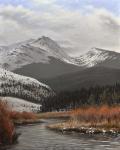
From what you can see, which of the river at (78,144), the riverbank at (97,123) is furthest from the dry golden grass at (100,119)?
the river at (78,144)

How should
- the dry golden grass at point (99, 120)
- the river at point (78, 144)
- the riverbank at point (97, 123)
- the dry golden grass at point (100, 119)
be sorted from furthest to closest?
the dry golden grass at point (100, 119)
the dry golden grass at point (99, 120)
the riverbank at point (97, 123)
the river at point (78, 144)

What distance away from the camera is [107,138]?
234ft

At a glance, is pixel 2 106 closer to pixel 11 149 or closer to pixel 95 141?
pixel 11 149

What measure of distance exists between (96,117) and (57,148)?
112ft

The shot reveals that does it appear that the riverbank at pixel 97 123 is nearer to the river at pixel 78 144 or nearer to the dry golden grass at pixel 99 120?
the dry golden grass at pixel 99 120

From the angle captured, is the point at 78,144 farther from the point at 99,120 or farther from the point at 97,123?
the point at 99,120

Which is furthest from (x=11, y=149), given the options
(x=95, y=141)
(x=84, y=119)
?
(x=84, y=119)

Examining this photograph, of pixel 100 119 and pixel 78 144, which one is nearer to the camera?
pixel 78 144

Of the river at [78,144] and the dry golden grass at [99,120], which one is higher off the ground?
the dry golden grass at [99,120]

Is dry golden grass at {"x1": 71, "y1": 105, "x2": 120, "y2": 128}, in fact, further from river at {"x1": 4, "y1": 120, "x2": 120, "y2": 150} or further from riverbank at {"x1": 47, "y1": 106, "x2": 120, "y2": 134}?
river at {"x1": 4, "y1": 120, "x2": 120, "y2": 150}

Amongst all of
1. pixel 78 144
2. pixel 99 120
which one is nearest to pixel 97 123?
pixel 99 120

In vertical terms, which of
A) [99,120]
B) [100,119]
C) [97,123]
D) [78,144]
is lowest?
[78,144]

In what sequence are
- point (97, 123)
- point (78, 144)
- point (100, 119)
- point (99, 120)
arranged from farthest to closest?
point (100, 119)
point (99, 120)
point (97, 123)
point (78, 144)

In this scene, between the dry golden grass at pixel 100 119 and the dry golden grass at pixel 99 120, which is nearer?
the dry golden grass at pixel 99 120
